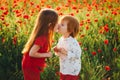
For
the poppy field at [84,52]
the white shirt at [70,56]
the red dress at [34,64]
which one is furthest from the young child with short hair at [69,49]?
the poppy field at [84,52]

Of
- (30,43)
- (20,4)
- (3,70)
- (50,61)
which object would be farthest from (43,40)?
(20,4)

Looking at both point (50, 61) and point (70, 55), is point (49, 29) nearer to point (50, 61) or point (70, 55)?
point (70, 55)

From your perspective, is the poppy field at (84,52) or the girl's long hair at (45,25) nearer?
the girl's long hair at (45,25)

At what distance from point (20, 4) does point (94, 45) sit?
2495 mm

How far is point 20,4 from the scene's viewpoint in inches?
272

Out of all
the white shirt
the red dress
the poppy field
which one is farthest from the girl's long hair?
the poppy field

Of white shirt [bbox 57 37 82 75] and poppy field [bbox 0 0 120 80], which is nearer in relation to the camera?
white shirt [bbox 57 37 82 75]

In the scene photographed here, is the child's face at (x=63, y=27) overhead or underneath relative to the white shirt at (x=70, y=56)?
overhead

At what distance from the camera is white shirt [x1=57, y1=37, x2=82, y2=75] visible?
358 cm

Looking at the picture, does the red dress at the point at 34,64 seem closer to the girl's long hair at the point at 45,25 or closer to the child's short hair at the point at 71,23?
the girl's long hair at the point at 45,25

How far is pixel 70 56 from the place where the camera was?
3.58 metres

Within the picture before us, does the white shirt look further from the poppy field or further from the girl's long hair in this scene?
the poppy field

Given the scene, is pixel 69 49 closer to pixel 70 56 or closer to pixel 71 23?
pixel 70 56

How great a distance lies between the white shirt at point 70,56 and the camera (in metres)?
3.58
